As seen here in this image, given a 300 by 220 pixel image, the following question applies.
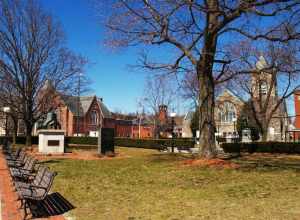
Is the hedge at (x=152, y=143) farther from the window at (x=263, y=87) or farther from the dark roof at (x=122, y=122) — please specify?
the dark roof at (x=122, y=122)

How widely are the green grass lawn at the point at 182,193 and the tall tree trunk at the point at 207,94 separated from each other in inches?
106

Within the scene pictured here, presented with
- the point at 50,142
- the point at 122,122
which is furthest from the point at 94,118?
the point at 50,142

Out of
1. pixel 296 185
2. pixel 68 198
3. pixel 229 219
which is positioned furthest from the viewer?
pixel 296 185

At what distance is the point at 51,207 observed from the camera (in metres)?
8.16

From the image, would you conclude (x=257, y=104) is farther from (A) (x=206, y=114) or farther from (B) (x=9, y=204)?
(B) (x=9, y=204)

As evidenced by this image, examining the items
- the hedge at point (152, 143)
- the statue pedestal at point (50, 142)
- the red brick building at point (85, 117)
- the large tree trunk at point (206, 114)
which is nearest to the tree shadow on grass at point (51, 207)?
the large tree trunk at point (206, 114)

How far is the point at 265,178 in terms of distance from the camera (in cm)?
1242

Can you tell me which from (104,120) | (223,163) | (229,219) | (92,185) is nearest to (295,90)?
(223,163)

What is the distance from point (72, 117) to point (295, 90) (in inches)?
1841

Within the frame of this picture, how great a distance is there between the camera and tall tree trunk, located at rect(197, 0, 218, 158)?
697 inches

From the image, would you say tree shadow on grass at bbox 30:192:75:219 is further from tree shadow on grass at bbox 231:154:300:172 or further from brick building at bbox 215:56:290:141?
brick building at bbox 215:56:290:141

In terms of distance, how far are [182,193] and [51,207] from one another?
3.33m

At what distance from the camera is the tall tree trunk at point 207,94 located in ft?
58.1

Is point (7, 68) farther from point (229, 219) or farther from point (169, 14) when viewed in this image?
point (229, 219)
